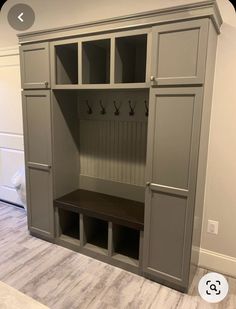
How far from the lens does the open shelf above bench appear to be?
213cm

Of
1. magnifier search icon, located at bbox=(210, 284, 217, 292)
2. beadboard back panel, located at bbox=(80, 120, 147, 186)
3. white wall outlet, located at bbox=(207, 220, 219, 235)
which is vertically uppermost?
beadboard back panel, located at bbox=(80, 120, 147, 186)

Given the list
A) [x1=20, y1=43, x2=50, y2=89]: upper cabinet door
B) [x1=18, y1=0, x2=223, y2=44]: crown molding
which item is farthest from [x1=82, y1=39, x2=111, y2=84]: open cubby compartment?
[x1=20, y1=43, x2=50, y2=89]: upper cabinet door

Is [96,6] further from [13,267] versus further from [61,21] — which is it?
[13,267]

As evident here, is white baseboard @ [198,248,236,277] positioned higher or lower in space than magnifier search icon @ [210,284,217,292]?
higher

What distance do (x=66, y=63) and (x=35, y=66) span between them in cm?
28

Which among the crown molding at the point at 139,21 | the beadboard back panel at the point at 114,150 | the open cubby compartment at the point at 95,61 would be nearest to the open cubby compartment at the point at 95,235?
the beadboard back panel at the point at 114,150

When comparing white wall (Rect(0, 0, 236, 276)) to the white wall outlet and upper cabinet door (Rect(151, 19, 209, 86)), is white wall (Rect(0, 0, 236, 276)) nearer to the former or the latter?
the white wall outlet

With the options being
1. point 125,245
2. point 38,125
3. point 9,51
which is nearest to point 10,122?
point 9,51

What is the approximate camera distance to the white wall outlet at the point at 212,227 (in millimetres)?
2185

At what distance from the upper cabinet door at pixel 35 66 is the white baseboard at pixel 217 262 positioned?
208cm

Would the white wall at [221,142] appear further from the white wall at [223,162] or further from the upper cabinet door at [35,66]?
the upper cabinet door at [35,66]

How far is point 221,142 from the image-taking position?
205cm

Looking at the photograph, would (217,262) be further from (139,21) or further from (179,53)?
(139,21)

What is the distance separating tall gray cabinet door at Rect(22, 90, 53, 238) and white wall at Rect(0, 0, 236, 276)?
1.03 metres
